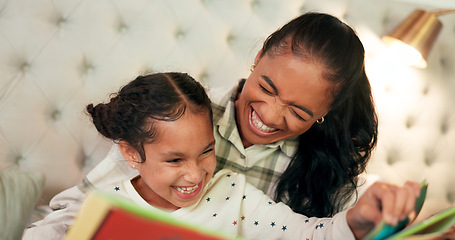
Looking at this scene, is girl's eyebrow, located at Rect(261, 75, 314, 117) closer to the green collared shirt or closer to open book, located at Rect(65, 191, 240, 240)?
the green collared shirt

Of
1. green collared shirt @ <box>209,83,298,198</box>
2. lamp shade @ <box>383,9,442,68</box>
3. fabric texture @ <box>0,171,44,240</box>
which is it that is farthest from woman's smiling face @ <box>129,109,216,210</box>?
lamp shade @ <box>383,9,442,68</box>

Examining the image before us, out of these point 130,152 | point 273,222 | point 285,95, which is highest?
point 285,95

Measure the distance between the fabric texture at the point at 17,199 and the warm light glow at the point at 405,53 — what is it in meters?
1.43

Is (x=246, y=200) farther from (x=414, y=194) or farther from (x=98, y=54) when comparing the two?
(x=98, y=54)

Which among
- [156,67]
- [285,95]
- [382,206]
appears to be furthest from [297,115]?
[156,67]

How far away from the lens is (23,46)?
133 centimetres

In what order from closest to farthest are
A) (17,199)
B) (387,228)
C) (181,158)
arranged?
(387,228), (181,158), (17,199)

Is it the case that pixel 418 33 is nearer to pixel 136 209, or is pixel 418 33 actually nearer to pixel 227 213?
pixel 227 213

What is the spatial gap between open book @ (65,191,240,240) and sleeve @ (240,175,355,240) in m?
0.53

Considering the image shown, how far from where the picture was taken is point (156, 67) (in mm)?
1467

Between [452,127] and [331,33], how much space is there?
3.33 ft

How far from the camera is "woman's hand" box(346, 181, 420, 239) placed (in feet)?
1.96

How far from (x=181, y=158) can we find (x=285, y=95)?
0.98 ft

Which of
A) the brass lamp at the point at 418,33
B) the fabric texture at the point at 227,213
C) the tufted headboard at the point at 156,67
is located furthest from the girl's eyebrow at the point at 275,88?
the brass lamp at the point at 418,33
